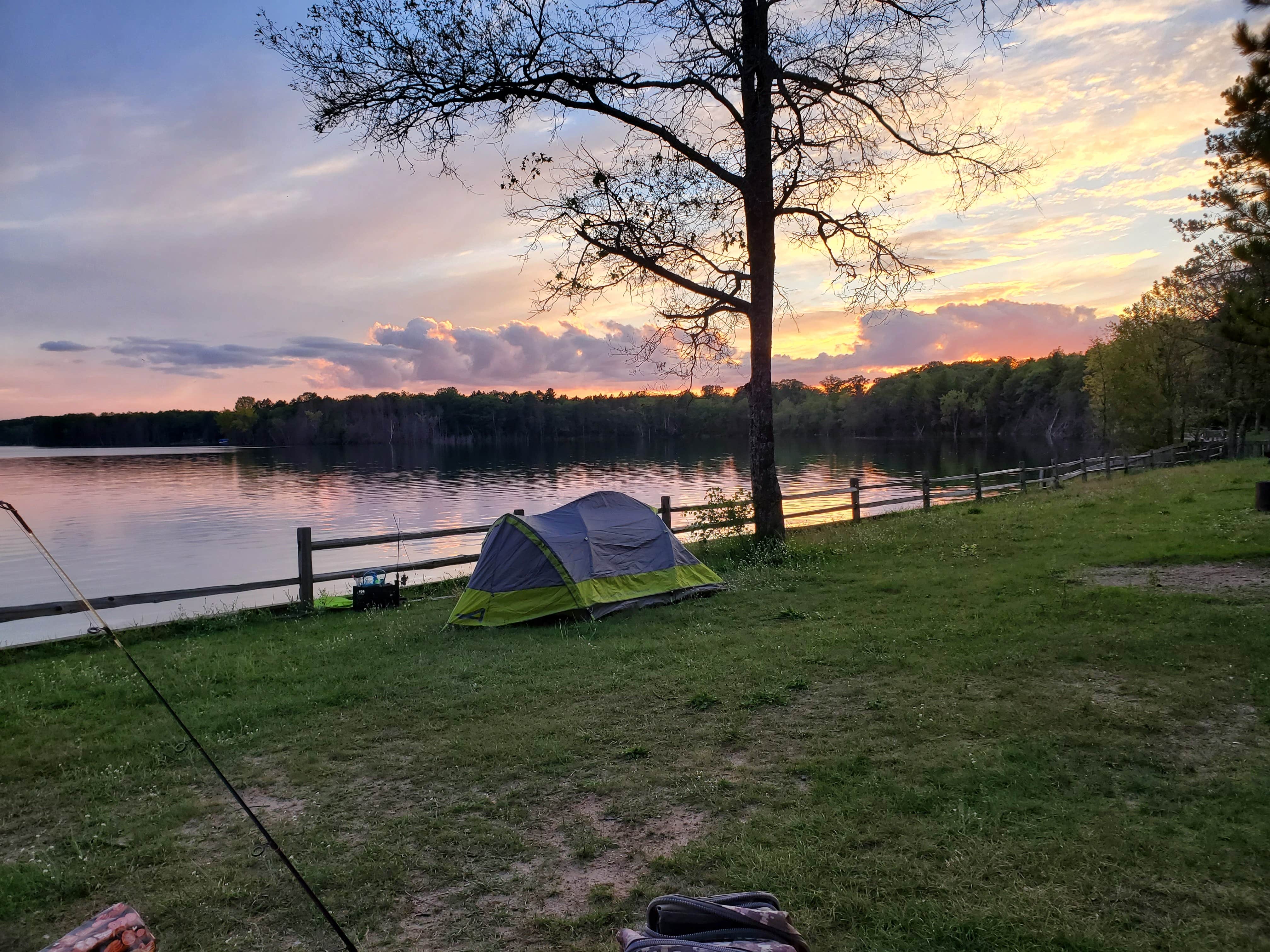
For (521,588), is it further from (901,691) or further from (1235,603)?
(1235,603)

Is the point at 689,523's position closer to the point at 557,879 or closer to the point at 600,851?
the point at 600,851

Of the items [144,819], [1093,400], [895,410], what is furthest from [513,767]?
[895,410]

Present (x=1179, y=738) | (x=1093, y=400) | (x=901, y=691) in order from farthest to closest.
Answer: (x=1093, y=400) → (x=901, y=691) → (x=1179, y=738)

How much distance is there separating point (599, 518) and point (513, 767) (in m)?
5.31

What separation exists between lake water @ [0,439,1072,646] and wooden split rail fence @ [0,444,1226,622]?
1.47 m

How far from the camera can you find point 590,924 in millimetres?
3463

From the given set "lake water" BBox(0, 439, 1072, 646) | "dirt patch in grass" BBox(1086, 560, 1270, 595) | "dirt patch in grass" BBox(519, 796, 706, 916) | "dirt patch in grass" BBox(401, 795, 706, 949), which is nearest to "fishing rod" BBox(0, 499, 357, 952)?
"dirt patch in grass" BBox(401, 795, 706, 949)

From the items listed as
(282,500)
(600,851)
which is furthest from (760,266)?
(282,500)

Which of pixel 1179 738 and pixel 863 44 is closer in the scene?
pixel 1179 738

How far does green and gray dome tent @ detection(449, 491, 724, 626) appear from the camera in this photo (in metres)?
9.62

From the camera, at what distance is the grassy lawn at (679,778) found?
353cm

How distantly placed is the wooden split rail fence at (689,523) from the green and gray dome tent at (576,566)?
1.09 metres

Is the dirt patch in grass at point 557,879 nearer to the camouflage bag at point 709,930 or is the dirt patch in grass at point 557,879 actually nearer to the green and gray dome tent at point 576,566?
the camouflage bag at point 709,930

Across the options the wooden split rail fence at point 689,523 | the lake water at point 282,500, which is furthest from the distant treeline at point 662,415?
the wooden split rail fence at point 689,523
